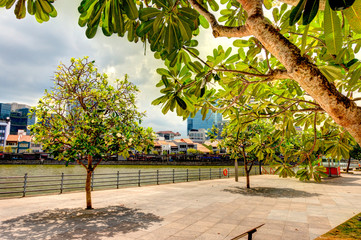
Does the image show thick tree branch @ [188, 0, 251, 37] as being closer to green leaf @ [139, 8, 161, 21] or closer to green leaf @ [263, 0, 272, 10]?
green leaf @ [139, 8, 161, 21]

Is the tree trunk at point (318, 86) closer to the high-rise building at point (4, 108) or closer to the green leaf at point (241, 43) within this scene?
the green leaf at point (241, 43)

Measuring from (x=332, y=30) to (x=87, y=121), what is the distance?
21.9 feet

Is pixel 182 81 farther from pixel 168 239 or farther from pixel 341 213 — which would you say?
pixel 341 213

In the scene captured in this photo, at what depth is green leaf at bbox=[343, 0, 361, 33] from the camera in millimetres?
878

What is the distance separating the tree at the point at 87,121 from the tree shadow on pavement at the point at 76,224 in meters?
1.00

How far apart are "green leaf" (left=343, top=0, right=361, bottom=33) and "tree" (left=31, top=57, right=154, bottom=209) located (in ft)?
20.8

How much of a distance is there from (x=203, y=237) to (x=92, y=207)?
4.69m

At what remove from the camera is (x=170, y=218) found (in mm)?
6371

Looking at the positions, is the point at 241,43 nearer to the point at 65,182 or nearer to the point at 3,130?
the point at 65,182

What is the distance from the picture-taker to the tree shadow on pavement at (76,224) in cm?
493

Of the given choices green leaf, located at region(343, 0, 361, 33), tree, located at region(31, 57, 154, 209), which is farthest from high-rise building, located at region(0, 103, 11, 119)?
green leaf, located at region(343, 0, 361, 33)

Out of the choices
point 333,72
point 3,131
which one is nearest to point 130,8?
point 333,72

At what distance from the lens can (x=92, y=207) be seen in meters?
7.61

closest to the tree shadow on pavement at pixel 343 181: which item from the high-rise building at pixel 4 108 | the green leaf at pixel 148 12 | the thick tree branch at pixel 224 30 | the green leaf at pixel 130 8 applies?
the thick tree branch at pixel 224 30
